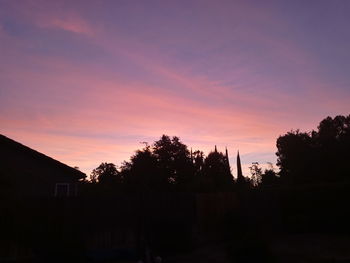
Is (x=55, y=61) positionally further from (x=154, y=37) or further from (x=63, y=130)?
(x=63, y=130)

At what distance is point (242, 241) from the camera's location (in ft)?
34.1

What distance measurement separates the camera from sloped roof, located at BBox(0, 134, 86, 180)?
21.4 m

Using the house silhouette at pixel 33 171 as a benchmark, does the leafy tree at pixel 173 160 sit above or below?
above

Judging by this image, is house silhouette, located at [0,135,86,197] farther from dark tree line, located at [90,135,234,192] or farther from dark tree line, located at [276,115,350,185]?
dark tree line, located at [276,115,350,185]

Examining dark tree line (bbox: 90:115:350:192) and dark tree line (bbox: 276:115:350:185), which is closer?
dark tree line (bbox: 276:115:350:185)

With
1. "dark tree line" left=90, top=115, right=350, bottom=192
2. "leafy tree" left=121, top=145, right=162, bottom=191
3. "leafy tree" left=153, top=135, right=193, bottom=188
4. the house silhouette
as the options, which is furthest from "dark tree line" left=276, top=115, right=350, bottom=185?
the house silhouette

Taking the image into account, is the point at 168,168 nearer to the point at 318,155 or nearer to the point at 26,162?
the point at 318,155

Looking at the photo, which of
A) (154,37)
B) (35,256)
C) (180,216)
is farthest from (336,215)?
(35,256)

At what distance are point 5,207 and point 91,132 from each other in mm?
13613

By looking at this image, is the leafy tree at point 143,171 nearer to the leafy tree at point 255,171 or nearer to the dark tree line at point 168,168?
the dark tree line at point 168,168

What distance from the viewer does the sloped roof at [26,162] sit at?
21359 millimetres

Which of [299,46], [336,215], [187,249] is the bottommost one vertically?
[187,249]

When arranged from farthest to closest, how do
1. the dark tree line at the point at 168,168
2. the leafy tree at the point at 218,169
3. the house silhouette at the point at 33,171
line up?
1. the leafy tree at the point at 218,169
2. the dark tree line at the point at 168,168
3. the house silhouette at the point at 33,171

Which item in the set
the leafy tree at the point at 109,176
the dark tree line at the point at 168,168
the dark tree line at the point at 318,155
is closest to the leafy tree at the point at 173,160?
Result: the dark tree line at the point at 168,168
